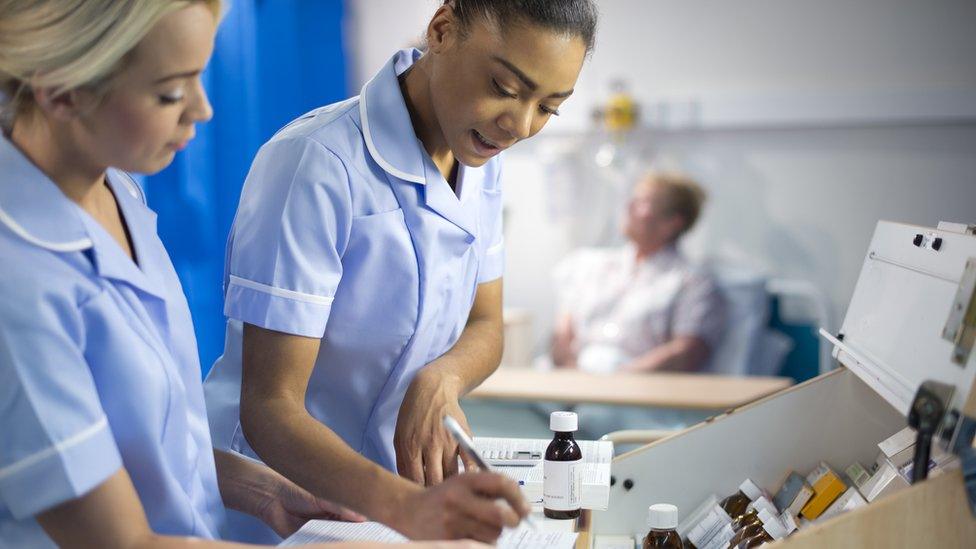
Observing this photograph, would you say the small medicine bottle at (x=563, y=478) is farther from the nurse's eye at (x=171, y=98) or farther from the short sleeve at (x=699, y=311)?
the short sleeve at (x=699, y=311)

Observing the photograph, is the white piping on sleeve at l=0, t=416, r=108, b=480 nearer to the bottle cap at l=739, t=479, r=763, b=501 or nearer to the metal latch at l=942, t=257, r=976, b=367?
the metal latch at l=942, t=257, r=976, b=367

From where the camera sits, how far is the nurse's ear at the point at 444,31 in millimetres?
1358

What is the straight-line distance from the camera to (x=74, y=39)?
93 centimetres

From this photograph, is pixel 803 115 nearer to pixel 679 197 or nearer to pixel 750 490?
pixel 679 197

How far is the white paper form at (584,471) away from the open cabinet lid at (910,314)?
0.41 m

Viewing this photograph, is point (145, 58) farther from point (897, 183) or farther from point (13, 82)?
point (897, 183)

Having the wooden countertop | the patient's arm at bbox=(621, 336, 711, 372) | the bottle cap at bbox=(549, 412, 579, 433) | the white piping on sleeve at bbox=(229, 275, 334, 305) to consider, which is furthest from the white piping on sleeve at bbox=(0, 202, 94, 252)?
the patient's arm at bbox=(621, 336, 711, 372)

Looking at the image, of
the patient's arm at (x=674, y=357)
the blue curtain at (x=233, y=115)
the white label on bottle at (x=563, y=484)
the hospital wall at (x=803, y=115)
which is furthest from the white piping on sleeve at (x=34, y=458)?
the hospital wall at (x=803, y=115)

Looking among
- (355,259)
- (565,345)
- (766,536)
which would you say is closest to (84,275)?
(355,259)

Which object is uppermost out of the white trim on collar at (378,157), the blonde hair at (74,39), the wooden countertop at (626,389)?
the blonde hair at (74,39)

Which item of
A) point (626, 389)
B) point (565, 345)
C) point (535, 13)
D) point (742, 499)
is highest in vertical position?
point (535, 13)

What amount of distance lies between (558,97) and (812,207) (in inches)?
147

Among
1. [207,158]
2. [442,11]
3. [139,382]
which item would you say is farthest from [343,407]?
[207,158]

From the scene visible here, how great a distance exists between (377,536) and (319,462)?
127 mm
